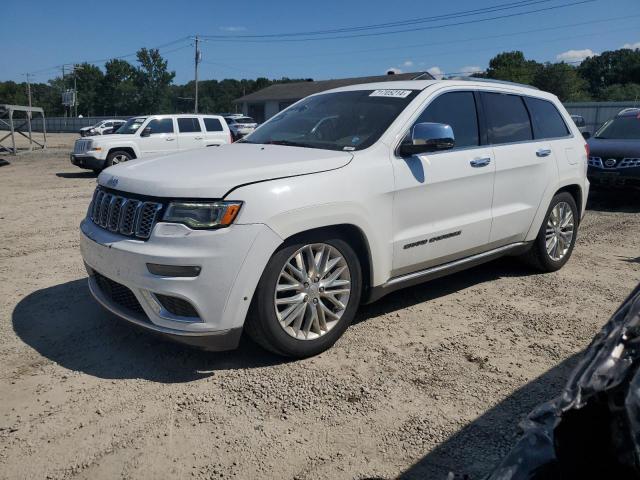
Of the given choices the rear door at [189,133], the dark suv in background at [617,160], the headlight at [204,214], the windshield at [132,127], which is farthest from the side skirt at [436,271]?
the windshield at [132,127]

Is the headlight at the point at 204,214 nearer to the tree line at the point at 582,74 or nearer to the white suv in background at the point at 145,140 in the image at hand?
the white suv in background at the point at 145,140

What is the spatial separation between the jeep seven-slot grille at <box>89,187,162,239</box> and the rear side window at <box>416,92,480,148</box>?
212 cm

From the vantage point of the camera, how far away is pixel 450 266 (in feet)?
14.4

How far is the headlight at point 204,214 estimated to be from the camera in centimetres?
313

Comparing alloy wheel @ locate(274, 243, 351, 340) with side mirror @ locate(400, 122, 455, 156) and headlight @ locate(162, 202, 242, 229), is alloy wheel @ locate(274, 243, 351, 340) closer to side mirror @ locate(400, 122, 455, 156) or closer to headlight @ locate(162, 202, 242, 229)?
headlight @ locate(162, 202, 242, 229)

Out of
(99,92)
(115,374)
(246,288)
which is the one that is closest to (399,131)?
(246,288)

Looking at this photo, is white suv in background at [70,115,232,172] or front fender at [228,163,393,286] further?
white suv in background at [70,115,232,172]

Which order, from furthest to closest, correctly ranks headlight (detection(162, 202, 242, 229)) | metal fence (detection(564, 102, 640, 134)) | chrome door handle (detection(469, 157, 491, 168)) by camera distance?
metal fence (detection(564, 102, 640, 134)) → chrome door handle (detection(469, 157, 491, 168)) → headlight (detection(162, 202, 242, 229))

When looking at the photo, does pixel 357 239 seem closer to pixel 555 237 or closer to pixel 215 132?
pixel 555 237

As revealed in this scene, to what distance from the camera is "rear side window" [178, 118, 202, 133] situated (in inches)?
635

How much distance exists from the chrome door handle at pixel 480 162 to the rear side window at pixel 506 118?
24 centimetres

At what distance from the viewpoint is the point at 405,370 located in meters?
3.49

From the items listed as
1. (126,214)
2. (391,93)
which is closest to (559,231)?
(391,93)

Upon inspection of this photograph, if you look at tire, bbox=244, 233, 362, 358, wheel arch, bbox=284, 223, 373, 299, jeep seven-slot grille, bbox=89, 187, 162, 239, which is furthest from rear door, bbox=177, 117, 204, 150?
tire, bbox=244, 233, 362, 358
